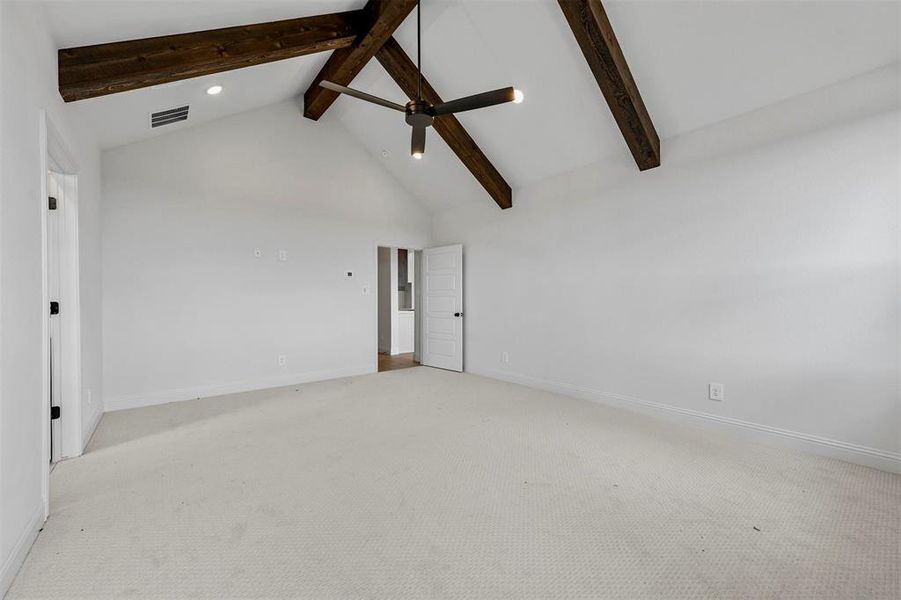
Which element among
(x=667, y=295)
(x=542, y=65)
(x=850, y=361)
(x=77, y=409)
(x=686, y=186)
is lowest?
(x=77, y=409)

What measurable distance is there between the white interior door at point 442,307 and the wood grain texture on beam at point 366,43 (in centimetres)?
254

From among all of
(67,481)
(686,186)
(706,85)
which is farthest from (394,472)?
(706,85)

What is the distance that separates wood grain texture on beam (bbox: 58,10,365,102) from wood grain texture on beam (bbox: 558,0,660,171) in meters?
1.89

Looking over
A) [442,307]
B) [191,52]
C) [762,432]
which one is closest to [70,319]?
[191,52]

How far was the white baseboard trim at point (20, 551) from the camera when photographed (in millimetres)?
1414

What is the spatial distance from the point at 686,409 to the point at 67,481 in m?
4.46

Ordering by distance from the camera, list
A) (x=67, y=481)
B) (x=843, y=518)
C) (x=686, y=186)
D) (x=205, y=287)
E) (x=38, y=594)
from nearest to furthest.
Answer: (x=38, y=594) < (x=843, y=518) < (x=67, y=481) < (x=686, y=186) < (x=205, y=287)

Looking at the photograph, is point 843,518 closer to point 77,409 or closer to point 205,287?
point 77,409

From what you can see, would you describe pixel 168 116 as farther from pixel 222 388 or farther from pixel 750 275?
pixel 750 275

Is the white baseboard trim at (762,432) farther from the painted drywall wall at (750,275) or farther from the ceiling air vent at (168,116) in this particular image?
the ceiling air vent at (168,116)

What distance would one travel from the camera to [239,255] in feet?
14.4

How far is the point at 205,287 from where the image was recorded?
4.16 meters

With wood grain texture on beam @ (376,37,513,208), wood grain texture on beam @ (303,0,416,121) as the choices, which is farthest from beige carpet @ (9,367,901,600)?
wood grain texture on beam @ (303,0,416,121)

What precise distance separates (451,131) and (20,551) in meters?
4.43
